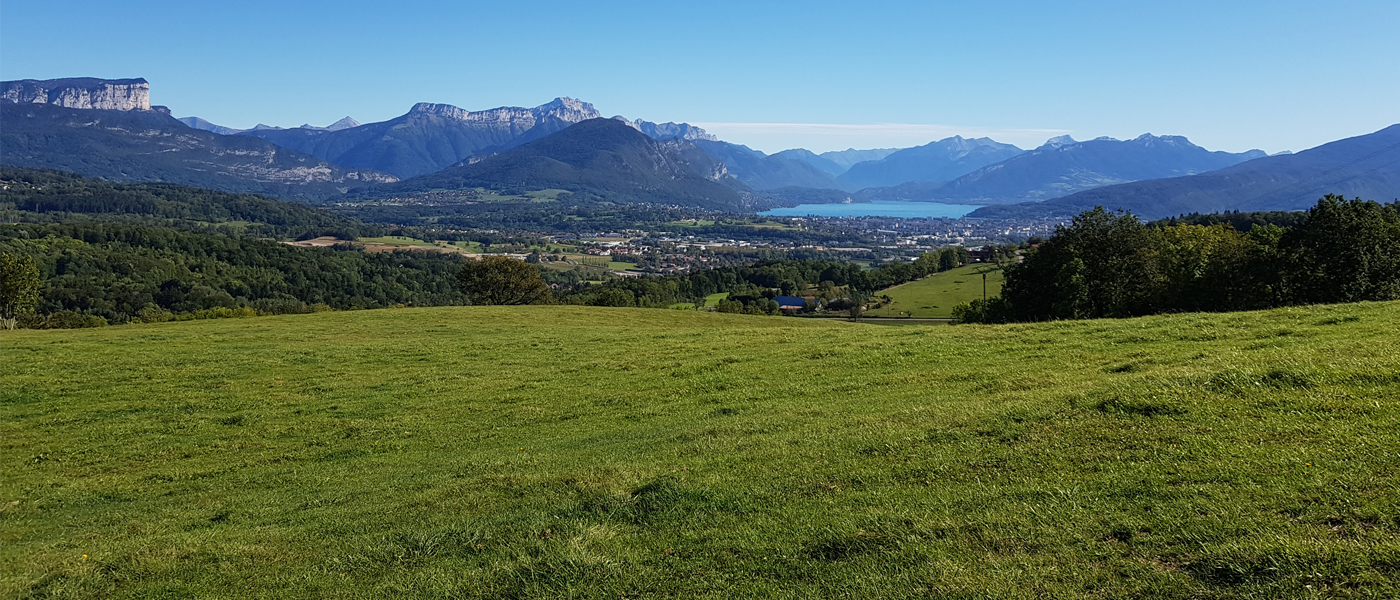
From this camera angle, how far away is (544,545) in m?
8.39

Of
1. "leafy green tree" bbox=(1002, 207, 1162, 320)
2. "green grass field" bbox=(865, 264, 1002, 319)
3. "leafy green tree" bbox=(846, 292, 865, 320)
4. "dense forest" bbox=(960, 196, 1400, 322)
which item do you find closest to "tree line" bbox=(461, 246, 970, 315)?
"leafy green tree" bbox=(846, 292, 865, 320)

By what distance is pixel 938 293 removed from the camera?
351 ft

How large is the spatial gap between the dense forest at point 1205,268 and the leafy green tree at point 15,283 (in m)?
67.0

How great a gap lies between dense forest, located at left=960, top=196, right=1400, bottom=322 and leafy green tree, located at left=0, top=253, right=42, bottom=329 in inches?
2638

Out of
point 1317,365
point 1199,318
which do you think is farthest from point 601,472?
point 1199,318

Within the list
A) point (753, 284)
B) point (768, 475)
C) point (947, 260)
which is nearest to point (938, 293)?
point (947, 260)

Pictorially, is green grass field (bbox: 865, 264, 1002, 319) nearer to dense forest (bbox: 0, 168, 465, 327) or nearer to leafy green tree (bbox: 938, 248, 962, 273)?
leafy green tree (bbox: 938, 248, 962, 273)

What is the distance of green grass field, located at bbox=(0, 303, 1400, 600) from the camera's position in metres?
6.80

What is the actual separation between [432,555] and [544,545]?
1410 mm

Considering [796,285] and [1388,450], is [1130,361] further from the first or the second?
[796,285]

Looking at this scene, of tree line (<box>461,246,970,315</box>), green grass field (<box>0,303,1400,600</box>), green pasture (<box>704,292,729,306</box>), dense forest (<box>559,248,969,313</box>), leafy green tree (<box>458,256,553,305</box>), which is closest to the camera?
green grass field (<box>0,303,1400,600</box>)

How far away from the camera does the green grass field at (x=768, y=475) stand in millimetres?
6805

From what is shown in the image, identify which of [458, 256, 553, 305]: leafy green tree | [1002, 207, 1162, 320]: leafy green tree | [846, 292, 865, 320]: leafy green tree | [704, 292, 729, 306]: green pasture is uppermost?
[1002, 207, 1162, 320]: leafy green tree

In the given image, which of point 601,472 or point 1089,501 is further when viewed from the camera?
point 601,472
